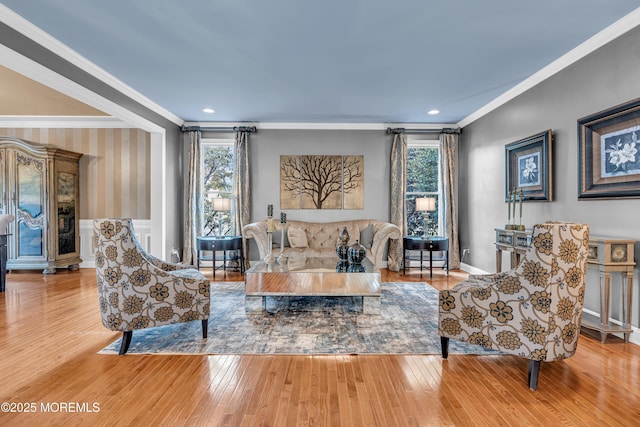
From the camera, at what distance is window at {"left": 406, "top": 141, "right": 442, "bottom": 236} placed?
6297mm

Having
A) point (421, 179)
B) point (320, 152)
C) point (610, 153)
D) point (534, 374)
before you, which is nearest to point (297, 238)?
point (320, 152)

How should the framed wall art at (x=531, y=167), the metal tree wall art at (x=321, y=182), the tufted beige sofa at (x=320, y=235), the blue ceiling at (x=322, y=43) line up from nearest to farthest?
the blue ceiling at (x=322, y=43) < the framed wall art at (x=531, y=167) < the tufted beige sofa at (x=320, y=235) < the metal tree wall art at (x=321, y=182)

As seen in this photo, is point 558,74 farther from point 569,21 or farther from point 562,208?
point 562,208

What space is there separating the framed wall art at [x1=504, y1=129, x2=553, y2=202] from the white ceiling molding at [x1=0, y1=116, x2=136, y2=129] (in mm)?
6422

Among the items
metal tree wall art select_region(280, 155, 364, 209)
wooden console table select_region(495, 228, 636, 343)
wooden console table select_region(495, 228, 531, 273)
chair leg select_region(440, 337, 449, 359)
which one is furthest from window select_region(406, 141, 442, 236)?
chair leg select_region(440, 337, 449, 359)

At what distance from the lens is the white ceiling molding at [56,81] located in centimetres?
280

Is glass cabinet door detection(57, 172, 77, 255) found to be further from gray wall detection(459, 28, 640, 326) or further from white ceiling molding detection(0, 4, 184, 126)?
gray wall detection(459, 28, 640, 326)

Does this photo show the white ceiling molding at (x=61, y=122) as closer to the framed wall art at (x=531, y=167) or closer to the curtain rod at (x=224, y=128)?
the curtain rod at (x=224, y=128)

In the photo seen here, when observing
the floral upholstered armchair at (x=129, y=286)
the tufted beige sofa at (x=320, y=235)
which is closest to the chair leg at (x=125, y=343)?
the floral upholstered armchair at (x=129, y=286)

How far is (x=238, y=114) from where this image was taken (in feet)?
18.3

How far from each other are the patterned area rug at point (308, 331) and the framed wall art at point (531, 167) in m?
1.90

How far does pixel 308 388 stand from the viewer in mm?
2045

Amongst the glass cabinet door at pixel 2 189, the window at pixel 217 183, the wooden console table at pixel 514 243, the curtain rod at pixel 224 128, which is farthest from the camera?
the window at pixel 217 183

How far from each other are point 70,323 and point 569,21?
535 centimetres
